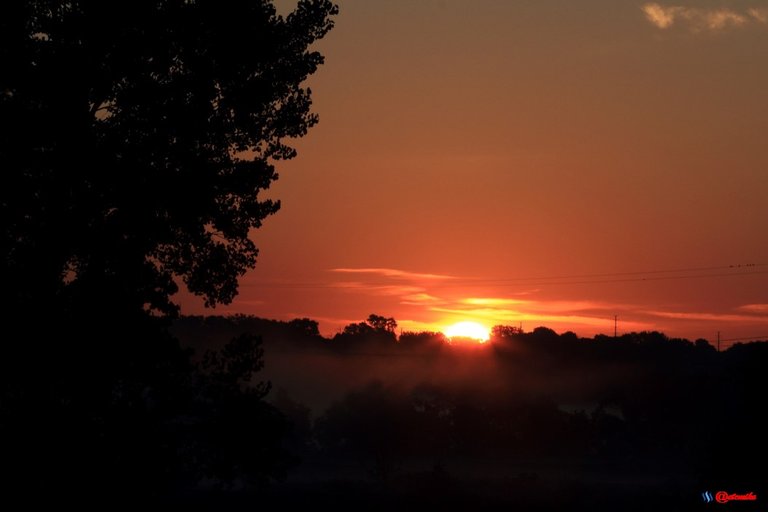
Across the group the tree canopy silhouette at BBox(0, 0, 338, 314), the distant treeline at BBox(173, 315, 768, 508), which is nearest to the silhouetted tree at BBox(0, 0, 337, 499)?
the tree canopy silhouette at BBox(0, 0, 338, 314)

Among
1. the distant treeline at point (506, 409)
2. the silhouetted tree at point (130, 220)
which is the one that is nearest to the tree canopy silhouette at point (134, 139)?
the silhouetted tree at point (130, 220)

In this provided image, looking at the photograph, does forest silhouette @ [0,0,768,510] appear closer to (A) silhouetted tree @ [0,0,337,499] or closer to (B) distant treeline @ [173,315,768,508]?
(A) silhouetted tree @ [0,0,337,499]

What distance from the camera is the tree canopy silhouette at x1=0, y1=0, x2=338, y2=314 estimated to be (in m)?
24.6

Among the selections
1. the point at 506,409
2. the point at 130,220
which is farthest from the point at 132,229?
the point at 506,409

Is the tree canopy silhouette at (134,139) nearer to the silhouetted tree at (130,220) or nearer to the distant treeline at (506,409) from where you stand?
the silhouetted tree at (130,220)

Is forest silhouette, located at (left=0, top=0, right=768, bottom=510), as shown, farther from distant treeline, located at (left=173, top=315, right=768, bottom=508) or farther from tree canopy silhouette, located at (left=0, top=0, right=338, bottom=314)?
distant treeline, located at (left=173, top=315, right=768, bottom=508)

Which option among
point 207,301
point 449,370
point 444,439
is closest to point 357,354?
point 449,370

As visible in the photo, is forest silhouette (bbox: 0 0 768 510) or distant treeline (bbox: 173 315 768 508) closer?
forest silhouette (bbox: 0 0 768 510)

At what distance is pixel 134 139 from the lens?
25594mm

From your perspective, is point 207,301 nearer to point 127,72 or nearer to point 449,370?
point 127,72

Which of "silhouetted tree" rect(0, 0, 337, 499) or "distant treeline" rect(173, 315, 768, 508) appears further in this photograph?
"distant treeline" rect(173, 315, 768, 508)

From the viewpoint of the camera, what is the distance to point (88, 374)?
24.8 meters

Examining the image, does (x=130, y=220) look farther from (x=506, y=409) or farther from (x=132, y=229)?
(x=506, y=409)

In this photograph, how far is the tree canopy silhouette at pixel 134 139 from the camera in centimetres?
2459
